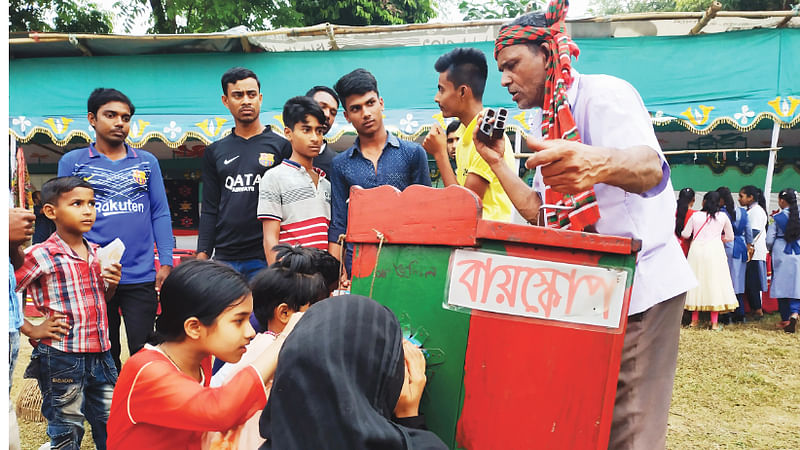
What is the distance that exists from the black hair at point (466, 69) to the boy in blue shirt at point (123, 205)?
5.60ft

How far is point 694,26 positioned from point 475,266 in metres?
6.67

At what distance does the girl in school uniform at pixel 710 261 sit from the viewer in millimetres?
6406

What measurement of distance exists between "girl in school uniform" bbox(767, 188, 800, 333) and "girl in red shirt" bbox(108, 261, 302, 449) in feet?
21.9

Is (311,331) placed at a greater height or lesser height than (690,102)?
lesser

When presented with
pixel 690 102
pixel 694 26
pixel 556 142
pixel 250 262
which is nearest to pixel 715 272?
pixel 690 102

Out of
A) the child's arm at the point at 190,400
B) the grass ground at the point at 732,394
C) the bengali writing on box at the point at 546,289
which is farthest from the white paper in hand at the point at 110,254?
the bengali writing on box at the point at 546,289

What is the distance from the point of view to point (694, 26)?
6.54 metres

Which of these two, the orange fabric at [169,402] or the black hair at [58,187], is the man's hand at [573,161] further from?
the black hair at [58,187]

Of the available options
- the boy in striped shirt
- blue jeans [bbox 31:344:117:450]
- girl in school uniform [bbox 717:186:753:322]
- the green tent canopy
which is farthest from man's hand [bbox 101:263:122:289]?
girl in school uniform [bbox 717:186:753:322]

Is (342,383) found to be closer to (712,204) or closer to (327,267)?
(327,267)

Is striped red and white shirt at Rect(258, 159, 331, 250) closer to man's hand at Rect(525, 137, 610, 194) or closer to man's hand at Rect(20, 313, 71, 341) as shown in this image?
man's hand at Rect(20, 313, 71, 341)

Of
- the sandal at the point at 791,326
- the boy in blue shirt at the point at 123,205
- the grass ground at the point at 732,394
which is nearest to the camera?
the boy in blue shirt at the point at 123,205

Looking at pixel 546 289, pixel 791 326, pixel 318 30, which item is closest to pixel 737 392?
pixel 791 326

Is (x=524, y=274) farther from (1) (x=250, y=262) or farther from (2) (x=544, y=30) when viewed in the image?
(1) (x=250, y=262)
